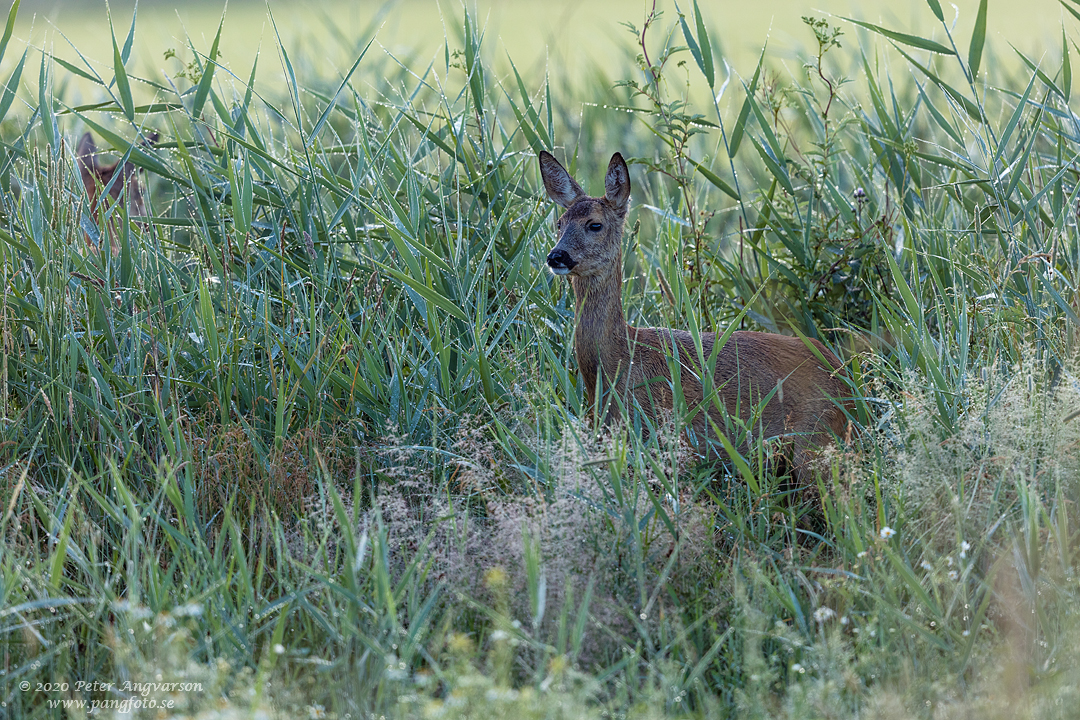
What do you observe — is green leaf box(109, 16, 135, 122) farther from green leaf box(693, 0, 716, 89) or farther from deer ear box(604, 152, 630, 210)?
→ green leaf box(693, 0, 716, 89)

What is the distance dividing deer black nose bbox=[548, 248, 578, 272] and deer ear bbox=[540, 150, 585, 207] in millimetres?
379

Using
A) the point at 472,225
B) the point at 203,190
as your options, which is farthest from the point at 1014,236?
the point at 203,190

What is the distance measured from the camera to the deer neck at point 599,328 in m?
3.75

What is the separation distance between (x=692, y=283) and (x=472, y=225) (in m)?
0.93

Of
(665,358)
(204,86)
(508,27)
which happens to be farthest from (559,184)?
(508,27)

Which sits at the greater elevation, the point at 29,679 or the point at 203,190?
the point at 203,190

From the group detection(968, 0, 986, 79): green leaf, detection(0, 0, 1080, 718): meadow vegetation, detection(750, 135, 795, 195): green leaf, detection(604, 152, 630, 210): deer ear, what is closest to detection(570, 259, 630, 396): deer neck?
detection(0, 0, 1080, 718): meadow vegetation

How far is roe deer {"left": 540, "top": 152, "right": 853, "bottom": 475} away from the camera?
3676 millimetres

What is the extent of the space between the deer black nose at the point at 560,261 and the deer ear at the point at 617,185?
38 centimetres

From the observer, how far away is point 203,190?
3.95 metres

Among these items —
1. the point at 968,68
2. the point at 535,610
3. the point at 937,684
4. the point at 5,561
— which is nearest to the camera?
the point at 937,684

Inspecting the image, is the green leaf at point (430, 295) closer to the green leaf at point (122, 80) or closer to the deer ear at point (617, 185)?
the deer ear at point (617, 185)

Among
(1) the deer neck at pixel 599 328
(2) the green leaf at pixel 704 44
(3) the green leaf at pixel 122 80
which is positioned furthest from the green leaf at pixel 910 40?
(3) the green leaf at pixel 122 80

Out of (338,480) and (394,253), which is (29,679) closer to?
(338,480)
